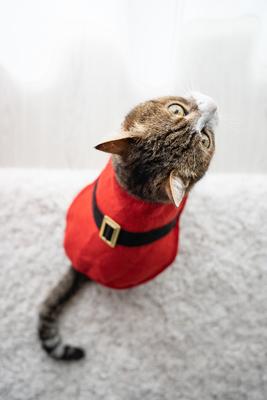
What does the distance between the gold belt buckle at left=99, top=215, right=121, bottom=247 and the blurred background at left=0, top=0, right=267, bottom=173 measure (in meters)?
0.44

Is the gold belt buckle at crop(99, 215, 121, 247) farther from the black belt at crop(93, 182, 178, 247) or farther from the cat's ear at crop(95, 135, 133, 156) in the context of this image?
the cat's ear at crop(95, 135, 133, 156)

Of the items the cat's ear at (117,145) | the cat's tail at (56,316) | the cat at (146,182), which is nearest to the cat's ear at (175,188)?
the cat at (146,182)

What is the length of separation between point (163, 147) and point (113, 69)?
606 millimetres

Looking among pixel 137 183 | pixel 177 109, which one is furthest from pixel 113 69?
pixel 137 183

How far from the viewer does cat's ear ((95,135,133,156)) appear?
61 centimetres

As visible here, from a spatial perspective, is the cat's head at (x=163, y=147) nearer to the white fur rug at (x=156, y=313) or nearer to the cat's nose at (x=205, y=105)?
the cat's nose at (x=205, y=105)

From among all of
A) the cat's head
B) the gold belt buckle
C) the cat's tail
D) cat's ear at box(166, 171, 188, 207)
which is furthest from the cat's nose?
the cat's tail

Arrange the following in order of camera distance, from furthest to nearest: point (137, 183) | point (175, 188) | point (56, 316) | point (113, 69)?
point (113, 69) < point (56, 316) < point (137, 183) < point (175, 188)

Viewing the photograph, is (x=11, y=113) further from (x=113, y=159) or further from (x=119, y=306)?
(x=119, y=306)

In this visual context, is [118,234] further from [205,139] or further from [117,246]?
[205,139]

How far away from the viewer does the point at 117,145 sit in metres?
0.63

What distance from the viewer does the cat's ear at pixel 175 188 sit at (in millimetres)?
577

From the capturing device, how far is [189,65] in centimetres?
116

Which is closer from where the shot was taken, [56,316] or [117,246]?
[117,246]
